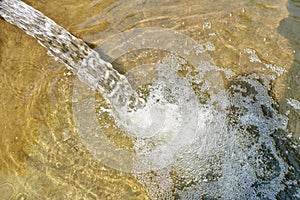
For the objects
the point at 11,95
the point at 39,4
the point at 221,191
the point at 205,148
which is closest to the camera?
the point at 221,191

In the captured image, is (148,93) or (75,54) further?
(148,93)

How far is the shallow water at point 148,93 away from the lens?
8.34 feet

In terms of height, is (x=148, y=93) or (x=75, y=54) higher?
(x=75, y=54)

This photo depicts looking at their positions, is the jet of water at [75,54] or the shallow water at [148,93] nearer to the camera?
the shallow water at [148,93]

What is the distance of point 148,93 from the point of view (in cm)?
288

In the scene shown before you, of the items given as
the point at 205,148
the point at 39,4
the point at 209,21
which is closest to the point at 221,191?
the point at 205,148

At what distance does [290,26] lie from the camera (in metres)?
2.90

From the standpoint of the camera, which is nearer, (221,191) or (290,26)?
(221,191)

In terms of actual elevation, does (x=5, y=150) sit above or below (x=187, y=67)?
below

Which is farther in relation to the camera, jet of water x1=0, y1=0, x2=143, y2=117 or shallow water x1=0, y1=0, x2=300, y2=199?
jet of water x1=0, y1=0, x2=143, y2=117

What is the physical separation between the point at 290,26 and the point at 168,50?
1053mm

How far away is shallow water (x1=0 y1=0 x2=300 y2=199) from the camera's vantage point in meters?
2.54

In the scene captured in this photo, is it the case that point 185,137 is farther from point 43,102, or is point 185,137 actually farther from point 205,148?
point 43,102

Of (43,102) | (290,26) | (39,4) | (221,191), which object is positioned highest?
(39,4)
